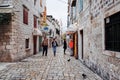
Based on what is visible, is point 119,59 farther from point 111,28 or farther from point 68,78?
point 68,78

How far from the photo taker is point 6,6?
12922 mm

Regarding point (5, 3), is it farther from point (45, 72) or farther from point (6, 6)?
point (45, 72)

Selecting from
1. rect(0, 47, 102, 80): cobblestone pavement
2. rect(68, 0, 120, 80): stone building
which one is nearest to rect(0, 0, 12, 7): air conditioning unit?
rect(0, 47, 102, 80): cobblestone pavement

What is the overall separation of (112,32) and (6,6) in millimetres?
7912

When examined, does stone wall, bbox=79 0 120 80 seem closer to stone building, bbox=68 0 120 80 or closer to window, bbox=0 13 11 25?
stone building, bbox=68 0 120 80

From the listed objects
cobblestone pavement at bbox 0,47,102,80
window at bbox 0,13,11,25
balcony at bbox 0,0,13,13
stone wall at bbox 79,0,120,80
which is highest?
balcony at bbox 0,0,13,13

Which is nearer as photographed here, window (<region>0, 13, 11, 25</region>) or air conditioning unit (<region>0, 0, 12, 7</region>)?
window (<region>0, 13, 11, 25</region>)

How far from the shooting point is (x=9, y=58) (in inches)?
516

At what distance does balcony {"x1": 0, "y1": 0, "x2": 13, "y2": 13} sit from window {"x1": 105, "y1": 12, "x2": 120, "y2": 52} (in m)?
7.02

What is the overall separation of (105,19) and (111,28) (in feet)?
2.13

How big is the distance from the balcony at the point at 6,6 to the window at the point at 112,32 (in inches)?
277

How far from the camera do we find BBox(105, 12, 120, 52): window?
6535mm

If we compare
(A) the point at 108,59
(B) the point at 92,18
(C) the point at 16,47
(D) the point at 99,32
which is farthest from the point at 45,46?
(A) the point at 108,59

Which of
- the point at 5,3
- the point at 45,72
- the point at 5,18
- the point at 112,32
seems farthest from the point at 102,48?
the point at 5,3
